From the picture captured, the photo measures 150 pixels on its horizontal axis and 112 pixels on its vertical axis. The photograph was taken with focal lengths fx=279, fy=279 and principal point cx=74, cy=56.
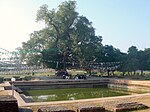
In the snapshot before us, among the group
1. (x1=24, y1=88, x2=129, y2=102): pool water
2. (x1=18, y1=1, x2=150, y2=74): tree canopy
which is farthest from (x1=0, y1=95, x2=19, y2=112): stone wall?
(x1=18, y1=1, x2=150, y2=74): tree canopy

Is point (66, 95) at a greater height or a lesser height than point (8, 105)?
lesser

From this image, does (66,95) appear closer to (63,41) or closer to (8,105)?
(8,105)

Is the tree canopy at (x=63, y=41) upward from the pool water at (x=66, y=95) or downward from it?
upward

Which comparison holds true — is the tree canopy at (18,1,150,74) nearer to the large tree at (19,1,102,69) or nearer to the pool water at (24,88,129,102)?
the large tree at (19,1,102,69)

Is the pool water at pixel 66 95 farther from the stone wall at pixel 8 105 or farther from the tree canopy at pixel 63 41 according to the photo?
the tree canopy at pixel 63 41

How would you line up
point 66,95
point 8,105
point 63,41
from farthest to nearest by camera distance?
point 63,41 → point 66,95 → point 8,105

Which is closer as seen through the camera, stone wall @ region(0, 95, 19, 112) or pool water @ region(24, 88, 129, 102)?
stone wall @ region(0, 95, 19, 112)

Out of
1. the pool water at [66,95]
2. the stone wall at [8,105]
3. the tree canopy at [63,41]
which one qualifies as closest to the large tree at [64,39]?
the tree canopy at [63,41]

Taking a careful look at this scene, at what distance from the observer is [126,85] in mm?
30312

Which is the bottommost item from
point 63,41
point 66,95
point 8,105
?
point 66,95

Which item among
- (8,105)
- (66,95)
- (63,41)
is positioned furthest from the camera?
(63,41)

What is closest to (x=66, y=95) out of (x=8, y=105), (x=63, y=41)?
(x=8, y=105)

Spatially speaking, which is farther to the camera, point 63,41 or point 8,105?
point 63,41

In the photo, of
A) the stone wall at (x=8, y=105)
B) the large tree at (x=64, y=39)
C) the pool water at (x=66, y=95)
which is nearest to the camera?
the stone wall at (x=8, y=105)
